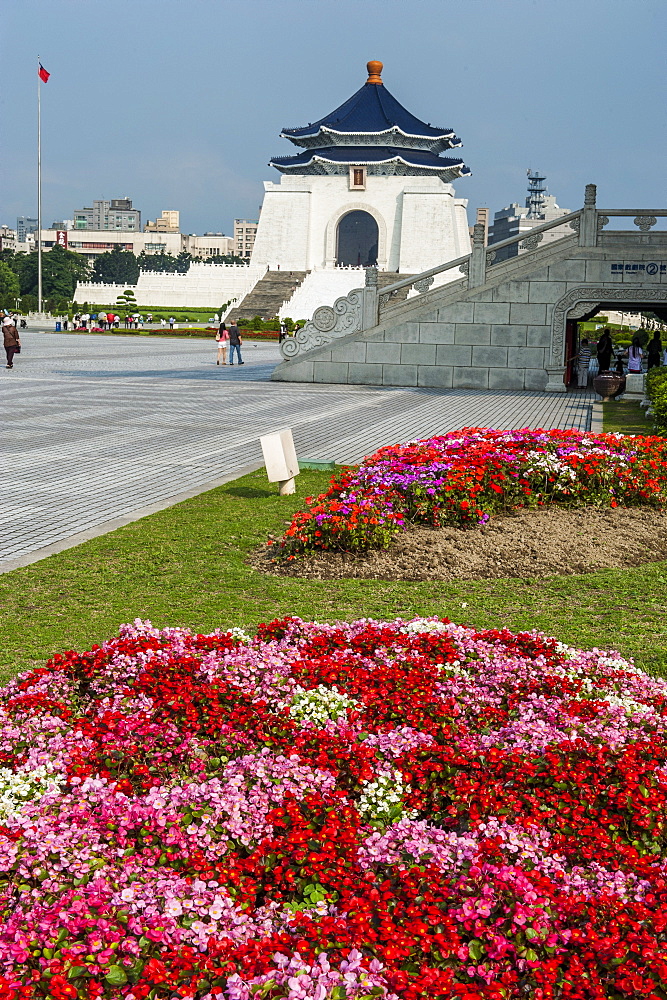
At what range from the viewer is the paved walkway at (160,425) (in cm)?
993

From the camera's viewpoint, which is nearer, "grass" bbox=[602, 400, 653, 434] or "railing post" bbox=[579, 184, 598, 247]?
"grass" bbox=[602, 400, 653, 434]

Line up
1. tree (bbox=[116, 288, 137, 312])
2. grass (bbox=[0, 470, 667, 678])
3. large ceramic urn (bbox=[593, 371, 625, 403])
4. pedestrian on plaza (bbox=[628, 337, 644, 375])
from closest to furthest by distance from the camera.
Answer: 1. grass (bbox=[0, 470, 667, 678])
2. large ceramic urn (bbox=[593, 371, 625, 403])
3. pedestrian on plaza (bbox=[628, 337, 644, 375])
4. tree (bbox=[116, 288, 137, 312])

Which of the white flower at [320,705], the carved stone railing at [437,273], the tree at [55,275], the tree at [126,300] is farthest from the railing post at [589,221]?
the tree at [55,275]

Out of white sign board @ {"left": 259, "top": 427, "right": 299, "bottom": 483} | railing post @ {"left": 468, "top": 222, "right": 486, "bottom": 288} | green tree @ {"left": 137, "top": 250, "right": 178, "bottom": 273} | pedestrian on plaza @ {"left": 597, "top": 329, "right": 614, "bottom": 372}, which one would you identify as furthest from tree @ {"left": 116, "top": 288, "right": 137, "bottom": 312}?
white sign board @ {"left": 259, "top": 427, "right": 299, "bottom": 483}

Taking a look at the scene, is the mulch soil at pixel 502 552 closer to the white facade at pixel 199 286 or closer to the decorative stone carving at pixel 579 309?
the decorative stone carving at pixel 579 309

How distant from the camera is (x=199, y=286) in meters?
85.4

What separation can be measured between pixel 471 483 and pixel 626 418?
10.7 meters

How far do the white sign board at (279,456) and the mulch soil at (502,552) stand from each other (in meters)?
2.08

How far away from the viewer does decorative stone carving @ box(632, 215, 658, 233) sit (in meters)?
23.9

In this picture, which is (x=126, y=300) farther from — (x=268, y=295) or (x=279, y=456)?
(x=279, y=456)

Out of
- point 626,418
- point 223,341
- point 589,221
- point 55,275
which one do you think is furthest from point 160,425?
point 55,275

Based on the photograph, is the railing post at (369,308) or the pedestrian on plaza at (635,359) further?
the pedestrian on plaza at (635,359)

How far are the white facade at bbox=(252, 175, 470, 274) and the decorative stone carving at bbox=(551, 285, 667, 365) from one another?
59.0 metres

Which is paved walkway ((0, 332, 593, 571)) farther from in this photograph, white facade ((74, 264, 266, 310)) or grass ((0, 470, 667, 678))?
white facade ((74, 264, 266, 310))
